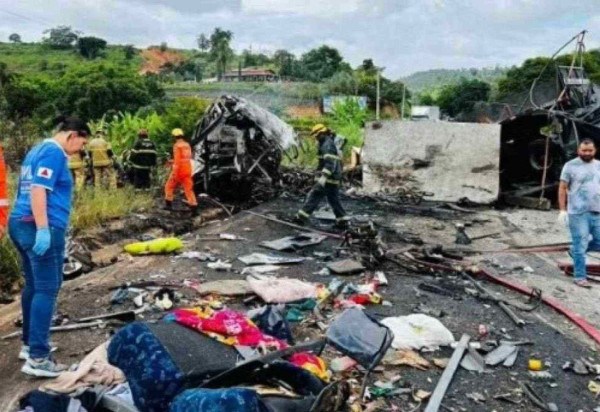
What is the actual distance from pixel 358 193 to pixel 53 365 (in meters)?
9.62

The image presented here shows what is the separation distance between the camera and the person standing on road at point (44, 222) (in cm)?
371

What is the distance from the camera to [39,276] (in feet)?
12.4

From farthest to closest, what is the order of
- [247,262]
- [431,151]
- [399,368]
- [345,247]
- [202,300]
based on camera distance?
[431,151] → [345,247] → [247,262] → [202,300] → [399,368]

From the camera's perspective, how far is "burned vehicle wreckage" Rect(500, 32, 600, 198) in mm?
11672

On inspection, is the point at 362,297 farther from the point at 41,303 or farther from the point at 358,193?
the point at 358,193

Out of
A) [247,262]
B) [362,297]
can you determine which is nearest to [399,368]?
[362,297]

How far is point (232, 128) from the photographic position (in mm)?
11867

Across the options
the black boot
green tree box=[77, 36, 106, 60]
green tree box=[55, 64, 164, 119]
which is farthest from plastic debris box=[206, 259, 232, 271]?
green tree box=[77, 36, 106, 60]

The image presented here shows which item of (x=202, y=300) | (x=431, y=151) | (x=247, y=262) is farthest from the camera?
(x=431, y=151)

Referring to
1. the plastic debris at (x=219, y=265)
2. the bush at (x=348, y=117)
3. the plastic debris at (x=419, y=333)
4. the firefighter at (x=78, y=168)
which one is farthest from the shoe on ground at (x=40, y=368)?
the bush at (x=348, y=117)

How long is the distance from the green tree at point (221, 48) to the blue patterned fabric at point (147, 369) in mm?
61000

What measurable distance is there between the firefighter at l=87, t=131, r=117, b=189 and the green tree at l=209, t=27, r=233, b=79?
51721 millimetres

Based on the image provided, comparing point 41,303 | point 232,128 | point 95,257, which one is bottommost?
point 95,257

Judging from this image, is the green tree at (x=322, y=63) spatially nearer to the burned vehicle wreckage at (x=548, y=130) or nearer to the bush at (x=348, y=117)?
the bush at (x=348, y=117)
